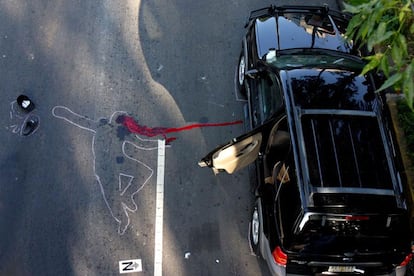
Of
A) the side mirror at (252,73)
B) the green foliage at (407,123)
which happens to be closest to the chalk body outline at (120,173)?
the side mirror at (252,73)

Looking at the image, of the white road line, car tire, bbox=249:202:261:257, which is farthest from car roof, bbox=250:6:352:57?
car tire, bbox=249:202:261:257

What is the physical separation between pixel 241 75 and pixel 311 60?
5.06 ft

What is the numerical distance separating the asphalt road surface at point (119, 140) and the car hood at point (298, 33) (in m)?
1.12

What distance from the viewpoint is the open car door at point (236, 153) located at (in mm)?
5262

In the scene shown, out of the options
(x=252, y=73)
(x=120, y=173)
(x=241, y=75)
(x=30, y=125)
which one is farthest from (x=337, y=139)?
(x=30, y=125)

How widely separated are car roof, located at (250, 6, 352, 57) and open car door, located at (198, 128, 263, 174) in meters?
1.56

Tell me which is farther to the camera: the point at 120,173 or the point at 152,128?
the point at 152,128

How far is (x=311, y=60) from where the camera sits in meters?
5.75

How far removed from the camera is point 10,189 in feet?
20.4

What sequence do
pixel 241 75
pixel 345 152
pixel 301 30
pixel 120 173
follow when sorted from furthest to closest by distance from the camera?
pixel 241 75, pixel 301 30, pixel 120 173, pixel 345 152

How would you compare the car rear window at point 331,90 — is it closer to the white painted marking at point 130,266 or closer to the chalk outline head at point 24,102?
the white painted marking at point 130,266

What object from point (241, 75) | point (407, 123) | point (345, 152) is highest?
point (241, 75)

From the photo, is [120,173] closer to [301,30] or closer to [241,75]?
[241,75]

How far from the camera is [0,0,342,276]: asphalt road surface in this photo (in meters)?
5.79
